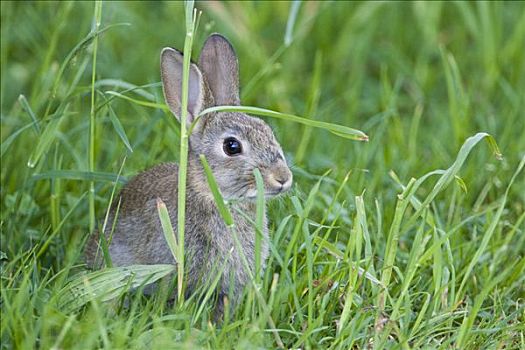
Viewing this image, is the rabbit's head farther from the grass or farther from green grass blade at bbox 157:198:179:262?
green grass blade at bbox 157:198:179:262

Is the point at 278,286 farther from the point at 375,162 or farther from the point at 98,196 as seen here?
the point at 375,162

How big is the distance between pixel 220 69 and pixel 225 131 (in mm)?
345

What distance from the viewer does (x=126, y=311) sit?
3.70 m

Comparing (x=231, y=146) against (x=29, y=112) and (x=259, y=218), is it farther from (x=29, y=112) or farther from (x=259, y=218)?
(x=29, y=112)

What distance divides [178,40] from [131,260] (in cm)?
255

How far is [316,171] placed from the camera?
510 cm

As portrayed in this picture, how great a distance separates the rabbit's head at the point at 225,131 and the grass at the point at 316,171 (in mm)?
132

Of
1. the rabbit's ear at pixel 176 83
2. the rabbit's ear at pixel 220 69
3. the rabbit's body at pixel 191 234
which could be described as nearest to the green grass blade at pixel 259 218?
the rabbit's body at pixel 191 234

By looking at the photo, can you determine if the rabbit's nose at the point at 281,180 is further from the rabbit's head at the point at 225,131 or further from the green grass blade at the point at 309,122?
the green grass blade at the point at 309,122

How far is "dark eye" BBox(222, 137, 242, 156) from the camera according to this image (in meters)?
4.07

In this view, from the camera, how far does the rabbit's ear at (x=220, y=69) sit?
4.34 metres

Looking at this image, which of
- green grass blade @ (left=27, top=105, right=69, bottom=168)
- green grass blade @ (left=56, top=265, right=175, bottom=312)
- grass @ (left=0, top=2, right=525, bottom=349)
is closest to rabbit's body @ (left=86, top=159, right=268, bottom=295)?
grass @ (left=0, top=2, right=525, bottom=349)

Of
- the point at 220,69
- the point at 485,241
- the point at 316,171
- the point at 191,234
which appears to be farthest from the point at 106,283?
the point at 316,171

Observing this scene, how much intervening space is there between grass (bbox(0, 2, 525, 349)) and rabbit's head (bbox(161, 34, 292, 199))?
0.43ft
